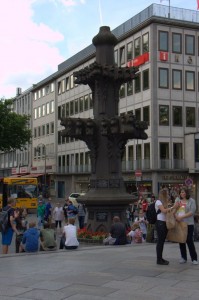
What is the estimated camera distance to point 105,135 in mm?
16375

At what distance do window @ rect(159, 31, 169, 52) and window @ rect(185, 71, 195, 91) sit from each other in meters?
3.42

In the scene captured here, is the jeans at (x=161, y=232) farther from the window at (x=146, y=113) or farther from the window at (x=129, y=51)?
the window at (x=129, y=51)

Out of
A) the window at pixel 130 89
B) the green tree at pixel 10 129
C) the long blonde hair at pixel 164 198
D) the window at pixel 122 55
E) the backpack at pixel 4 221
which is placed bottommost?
the backpack at pixel 4 221

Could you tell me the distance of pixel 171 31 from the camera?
171 ft

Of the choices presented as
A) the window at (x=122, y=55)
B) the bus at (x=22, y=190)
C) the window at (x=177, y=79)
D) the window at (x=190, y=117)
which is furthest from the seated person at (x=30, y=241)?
the window at (x=122, y=55)

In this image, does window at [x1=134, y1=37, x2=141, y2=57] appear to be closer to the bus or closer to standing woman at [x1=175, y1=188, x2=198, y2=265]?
the bus

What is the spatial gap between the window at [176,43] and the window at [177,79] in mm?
2185

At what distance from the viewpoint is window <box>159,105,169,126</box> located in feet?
169

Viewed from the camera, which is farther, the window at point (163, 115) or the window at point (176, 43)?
the window at point (176, 43)

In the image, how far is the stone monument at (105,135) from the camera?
16.5 metres

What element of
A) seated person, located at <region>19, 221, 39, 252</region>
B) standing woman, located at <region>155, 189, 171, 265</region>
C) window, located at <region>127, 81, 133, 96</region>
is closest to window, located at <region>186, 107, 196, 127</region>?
window, located at <region>127, 81, 133, 96</region>

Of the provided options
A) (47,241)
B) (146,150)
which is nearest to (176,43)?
(146,150)

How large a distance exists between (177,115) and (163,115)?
69.4 inches

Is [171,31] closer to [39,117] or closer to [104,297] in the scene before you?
[39,117]
